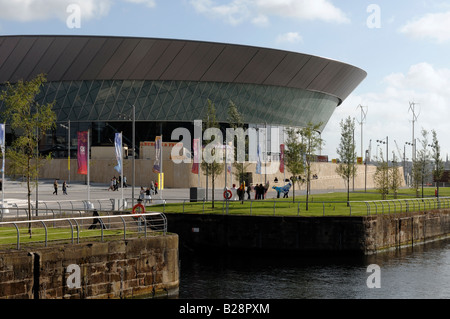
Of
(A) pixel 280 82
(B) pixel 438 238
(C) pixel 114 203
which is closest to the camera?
(C) pixel 114 203

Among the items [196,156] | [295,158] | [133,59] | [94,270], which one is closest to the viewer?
[94,270]

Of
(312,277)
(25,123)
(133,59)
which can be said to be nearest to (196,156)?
(25,123)

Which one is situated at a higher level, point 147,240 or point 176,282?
point 147,240

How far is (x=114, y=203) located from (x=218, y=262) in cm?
1122

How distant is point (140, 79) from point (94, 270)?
68.3 meters

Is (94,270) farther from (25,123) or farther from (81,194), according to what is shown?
(81,194)

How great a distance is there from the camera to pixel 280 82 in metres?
96.0

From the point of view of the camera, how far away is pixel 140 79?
8706cm

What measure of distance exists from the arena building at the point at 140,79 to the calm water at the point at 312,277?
50.8 meters

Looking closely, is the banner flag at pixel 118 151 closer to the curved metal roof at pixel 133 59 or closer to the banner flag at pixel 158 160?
the banner flag at pixel 158 160

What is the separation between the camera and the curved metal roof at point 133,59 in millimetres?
82812

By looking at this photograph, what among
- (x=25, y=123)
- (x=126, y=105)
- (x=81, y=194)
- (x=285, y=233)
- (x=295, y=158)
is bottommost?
(x=285, y=233)
